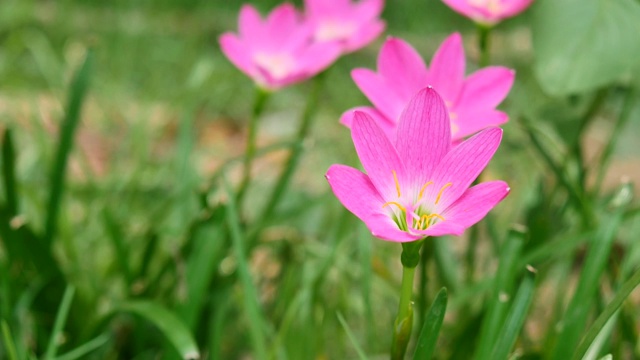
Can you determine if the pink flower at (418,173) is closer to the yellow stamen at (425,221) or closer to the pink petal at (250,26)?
the yellow stamen at (425,221)

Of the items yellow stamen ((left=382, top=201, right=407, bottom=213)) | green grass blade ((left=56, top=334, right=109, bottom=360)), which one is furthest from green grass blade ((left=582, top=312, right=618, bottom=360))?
green grass blade ((left=56, top=334, right=109, bottom=360))

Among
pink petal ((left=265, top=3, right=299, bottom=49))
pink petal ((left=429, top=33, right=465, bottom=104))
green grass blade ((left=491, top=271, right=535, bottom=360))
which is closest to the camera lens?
green grass blade ((left=491, top=271, right=535, bottom=360))

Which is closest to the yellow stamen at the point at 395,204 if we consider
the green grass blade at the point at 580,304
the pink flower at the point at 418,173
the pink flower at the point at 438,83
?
the pink flower at the point at 418,173

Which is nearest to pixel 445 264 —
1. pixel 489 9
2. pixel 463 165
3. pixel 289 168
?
pixel 289 168

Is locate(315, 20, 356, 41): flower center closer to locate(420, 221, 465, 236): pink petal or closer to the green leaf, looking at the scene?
the green leaf

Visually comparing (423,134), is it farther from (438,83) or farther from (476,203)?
(438,83)

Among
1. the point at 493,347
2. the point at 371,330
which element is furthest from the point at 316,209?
the point at 493,347
